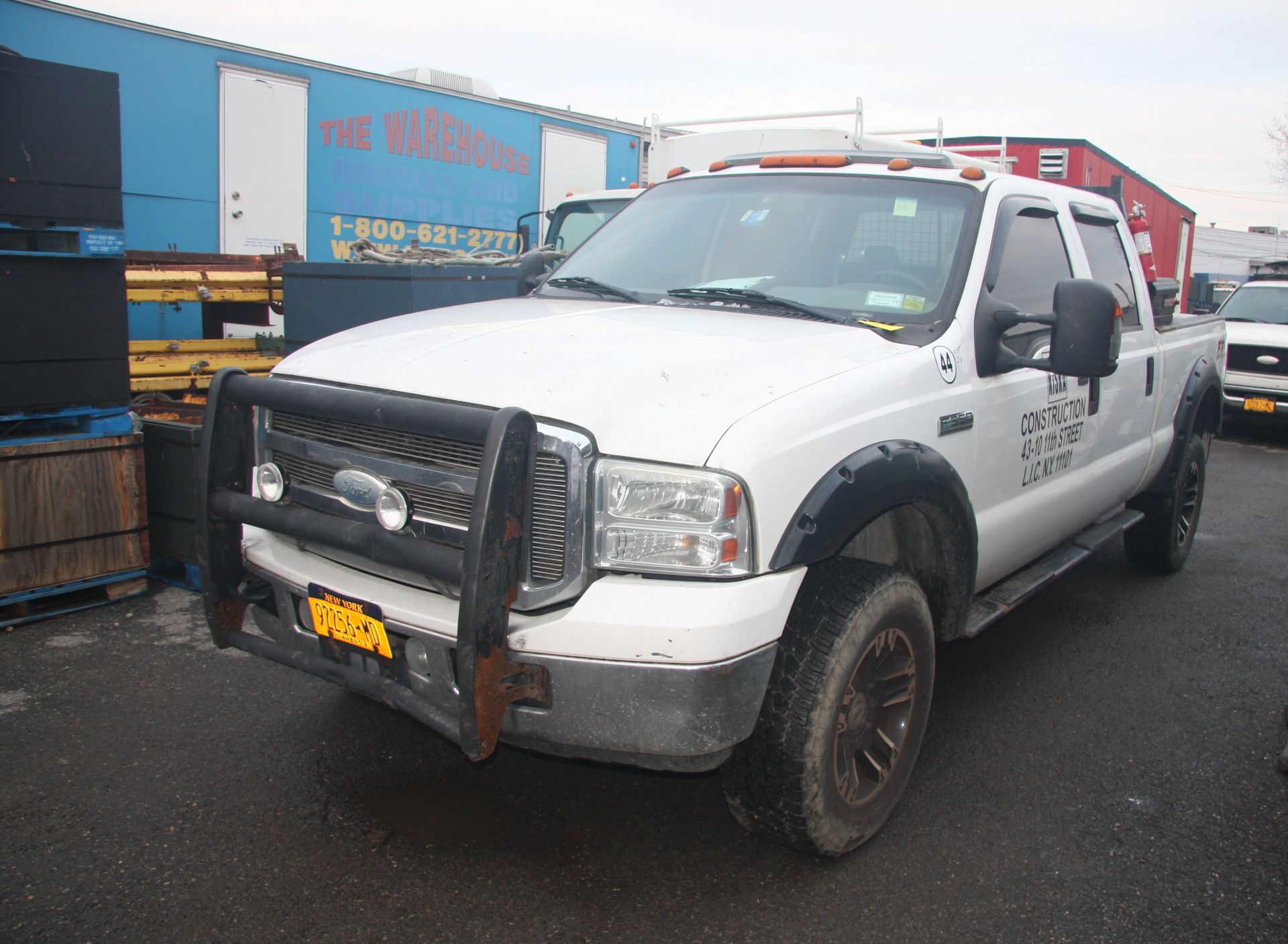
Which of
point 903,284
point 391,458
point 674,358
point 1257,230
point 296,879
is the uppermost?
point 1257,230

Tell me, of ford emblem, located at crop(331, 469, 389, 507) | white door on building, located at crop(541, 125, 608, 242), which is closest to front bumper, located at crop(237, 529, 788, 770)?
ford emblem, located at crop(331, 469, 389, 507)

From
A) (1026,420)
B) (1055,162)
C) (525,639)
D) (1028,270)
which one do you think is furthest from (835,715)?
(1055,162)

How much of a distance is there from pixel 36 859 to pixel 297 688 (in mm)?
1259

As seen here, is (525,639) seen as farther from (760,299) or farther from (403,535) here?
(760,299)

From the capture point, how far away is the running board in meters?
3.62

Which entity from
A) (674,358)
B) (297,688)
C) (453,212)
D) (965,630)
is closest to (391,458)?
(674,358)

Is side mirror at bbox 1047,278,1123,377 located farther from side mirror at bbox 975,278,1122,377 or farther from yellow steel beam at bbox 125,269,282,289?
yellow steel beam at bbox 125,269,282,289

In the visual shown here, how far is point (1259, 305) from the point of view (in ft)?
40.5

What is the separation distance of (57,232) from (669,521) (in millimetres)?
3533

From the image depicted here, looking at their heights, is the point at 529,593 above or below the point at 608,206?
below

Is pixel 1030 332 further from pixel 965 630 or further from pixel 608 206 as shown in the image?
pixel 608 206

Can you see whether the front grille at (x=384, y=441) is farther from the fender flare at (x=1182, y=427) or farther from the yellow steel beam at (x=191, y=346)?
the yellow steel beam at (x=191, y=346)

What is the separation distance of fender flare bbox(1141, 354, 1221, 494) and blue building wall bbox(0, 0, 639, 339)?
7058 millimetres

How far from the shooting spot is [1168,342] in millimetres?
5176
